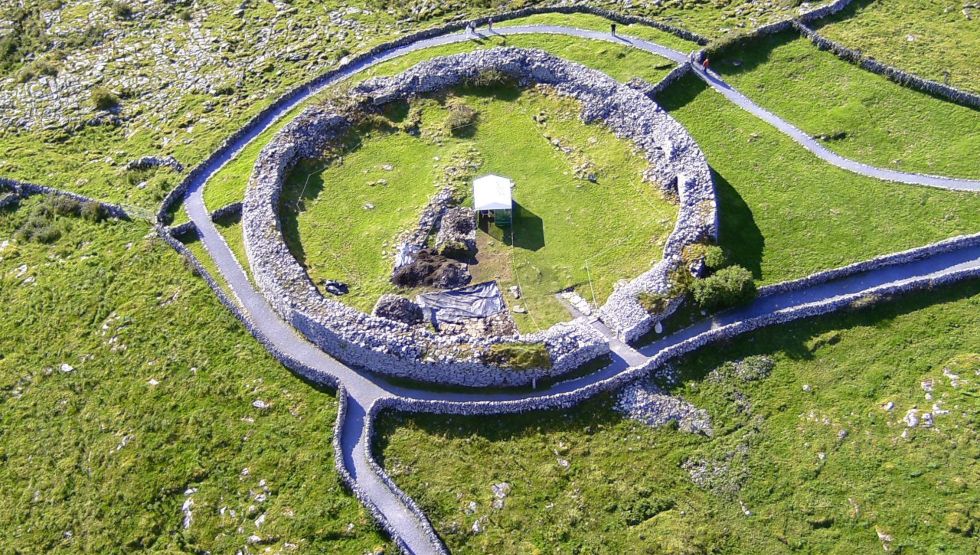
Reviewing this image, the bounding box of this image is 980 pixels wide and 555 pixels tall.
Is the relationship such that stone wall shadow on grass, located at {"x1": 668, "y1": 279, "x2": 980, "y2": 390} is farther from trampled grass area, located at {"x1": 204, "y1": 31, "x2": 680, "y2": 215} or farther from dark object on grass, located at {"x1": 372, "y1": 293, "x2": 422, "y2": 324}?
trampled grass area, located at {"x1": 204, "y1": 31, "x2": 680, "y2": 215}

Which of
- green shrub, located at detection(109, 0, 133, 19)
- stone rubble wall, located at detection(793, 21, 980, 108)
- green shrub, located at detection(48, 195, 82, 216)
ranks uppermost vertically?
stone rubble wall, located at detection(793, 21, 980, 108)

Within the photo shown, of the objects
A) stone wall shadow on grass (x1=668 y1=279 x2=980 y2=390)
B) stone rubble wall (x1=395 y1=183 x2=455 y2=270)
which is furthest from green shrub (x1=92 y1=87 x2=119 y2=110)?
stone wall shadow on grass (x1=668 y1=279 x2=980 y2=390)

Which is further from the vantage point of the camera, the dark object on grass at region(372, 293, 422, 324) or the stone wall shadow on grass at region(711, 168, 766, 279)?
the stone wall shadow on grass at region(711, 168, 766, 279)

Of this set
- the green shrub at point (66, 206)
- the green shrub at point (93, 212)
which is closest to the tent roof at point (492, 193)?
the green shrub at point (93, 212)

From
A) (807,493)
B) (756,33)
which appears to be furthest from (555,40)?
(807,493)

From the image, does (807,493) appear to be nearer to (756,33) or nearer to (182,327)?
(182,327)

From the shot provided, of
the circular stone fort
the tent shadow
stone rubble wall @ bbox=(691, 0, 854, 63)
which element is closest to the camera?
the circular stone fort
